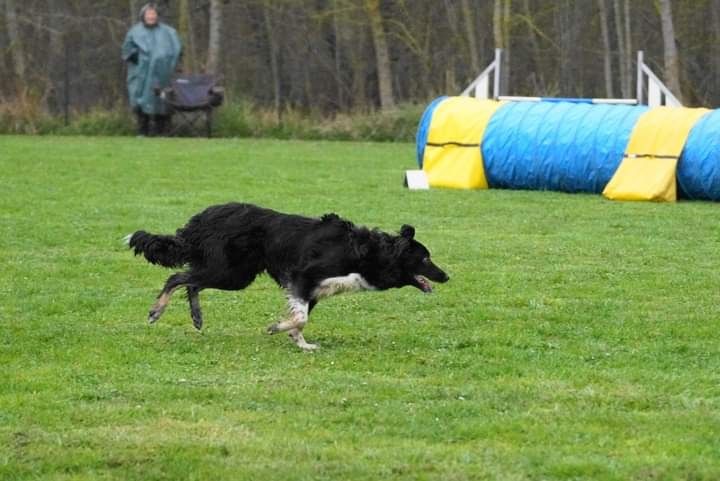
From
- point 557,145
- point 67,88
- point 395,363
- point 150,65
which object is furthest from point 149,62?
point 395,363

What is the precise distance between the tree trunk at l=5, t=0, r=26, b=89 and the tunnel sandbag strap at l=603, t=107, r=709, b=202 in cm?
1934

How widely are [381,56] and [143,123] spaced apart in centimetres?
704

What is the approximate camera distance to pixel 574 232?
44.9ft

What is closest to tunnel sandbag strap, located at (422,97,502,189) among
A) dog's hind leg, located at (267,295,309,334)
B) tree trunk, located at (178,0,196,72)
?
dog's hind leg, located at (267,295,309,334)

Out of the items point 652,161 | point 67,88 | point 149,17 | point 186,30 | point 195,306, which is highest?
point 149,17

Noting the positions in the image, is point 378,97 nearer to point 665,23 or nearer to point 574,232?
point 665,23

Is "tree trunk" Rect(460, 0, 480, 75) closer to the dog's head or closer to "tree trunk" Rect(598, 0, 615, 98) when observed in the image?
"tree trunk" Rect(598, 0, 615, 98)

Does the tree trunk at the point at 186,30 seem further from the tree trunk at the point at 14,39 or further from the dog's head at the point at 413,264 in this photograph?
the dog's head at the point at 413,264

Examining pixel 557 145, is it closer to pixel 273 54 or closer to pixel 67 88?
pixel 67 88

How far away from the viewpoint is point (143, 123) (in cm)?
2892

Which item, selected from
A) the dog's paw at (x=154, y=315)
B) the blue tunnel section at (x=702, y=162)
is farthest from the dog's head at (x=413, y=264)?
the blue tunnel section at (x=702, y=162)

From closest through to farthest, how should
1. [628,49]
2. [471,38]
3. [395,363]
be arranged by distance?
[395,363]
[628,49]
[471,38]

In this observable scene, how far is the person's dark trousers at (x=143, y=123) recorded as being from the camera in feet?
94.4

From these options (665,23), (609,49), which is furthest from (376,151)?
(609,49)
